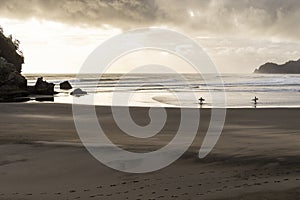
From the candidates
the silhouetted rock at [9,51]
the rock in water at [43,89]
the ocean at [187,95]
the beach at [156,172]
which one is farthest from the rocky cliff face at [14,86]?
the beach at [156,172]

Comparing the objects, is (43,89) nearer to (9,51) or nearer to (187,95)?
(9,51)

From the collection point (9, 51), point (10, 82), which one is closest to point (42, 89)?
point (10, 82)

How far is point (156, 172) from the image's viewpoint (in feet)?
27.1

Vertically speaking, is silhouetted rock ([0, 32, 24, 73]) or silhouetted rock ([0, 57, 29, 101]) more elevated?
silhouetted rock ([0, 32, 24, 73])

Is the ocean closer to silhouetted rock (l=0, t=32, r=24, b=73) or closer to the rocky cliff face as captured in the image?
the rocky cliff face

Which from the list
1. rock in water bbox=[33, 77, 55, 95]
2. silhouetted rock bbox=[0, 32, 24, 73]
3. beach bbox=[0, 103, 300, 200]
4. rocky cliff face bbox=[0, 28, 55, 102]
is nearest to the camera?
beach bbox=[0, 103, 300, 200]

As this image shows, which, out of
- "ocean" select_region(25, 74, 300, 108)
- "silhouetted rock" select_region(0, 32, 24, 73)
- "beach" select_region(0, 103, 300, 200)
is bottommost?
"beach" select_region(0, 103, 300, 200)

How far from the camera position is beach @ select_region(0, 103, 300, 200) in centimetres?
682

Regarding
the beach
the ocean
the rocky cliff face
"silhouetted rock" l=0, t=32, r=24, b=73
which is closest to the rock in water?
the rocky cliff face

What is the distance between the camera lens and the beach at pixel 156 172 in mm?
6824

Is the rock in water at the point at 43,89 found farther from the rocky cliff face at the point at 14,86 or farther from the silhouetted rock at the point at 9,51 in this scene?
the silhouetted rock at the point at 9,51

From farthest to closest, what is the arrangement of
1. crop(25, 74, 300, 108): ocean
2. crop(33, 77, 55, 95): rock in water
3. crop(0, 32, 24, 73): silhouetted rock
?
crop(0, 32, 24, 73): silhouetted rock
crop(33, 77, 55, 95): rock in water
crop(25, 74, 300, 108): ocean

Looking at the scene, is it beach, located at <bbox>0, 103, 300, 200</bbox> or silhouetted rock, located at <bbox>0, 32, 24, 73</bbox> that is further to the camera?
silhouetted rock, located at <bbox>0, 32, 24, 73</bbox>

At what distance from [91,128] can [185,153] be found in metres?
6.79
